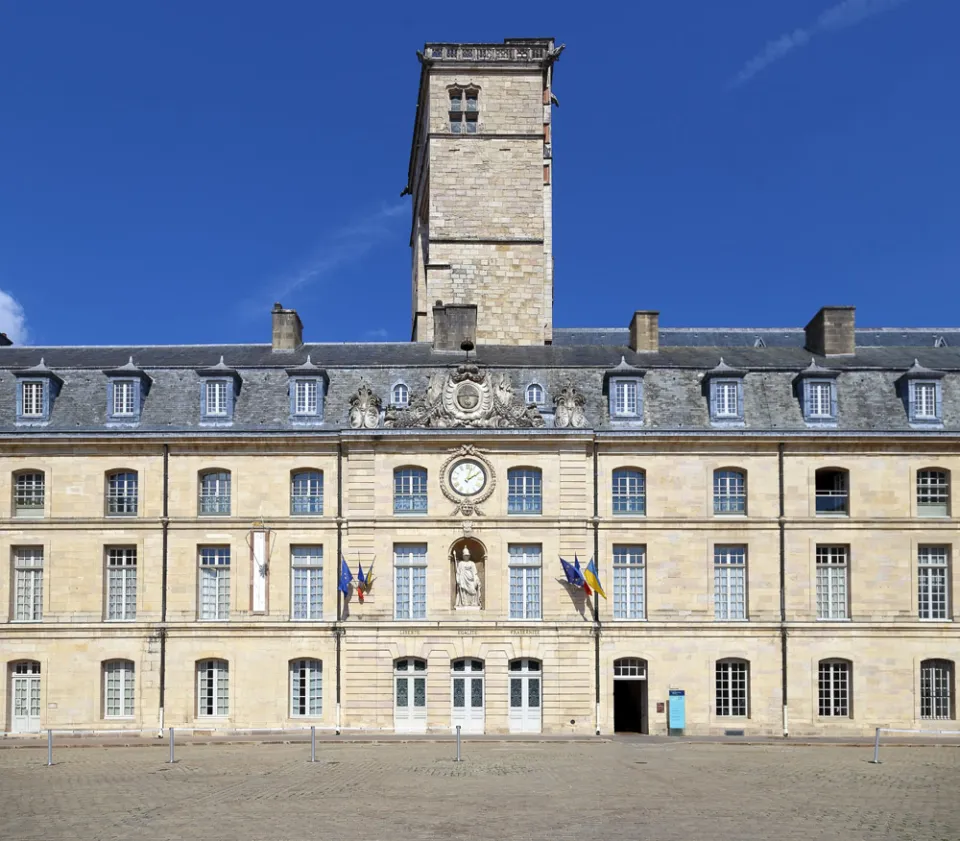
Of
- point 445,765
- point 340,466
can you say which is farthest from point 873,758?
point 340,466

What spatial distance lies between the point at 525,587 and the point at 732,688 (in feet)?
23.6

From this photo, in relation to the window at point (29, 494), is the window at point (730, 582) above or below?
below

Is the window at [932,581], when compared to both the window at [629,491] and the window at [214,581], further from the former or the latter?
the window at [214,581]

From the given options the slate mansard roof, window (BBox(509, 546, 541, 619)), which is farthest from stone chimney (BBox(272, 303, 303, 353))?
window (BBox(509, 546, 541, 619))

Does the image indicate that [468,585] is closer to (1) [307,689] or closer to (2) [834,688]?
(1) [307,689]

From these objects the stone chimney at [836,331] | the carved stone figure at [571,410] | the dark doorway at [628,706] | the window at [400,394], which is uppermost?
the stone chimney at [836,331]

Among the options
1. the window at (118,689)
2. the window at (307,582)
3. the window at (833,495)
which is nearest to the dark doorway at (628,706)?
the window at (833,495)

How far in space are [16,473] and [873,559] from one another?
27.5m

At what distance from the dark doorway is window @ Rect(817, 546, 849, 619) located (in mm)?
6320

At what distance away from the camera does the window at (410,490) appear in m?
38.0

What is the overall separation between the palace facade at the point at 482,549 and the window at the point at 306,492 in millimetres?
79

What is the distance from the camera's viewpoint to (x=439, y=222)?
49.4m

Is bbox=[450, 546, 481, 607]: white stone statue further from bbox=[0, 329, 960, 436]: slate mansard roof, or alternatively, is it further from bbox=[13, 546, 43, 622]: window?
bbox=[13, 546, 43, 622]: window

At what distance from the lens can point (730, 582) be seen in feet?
125
